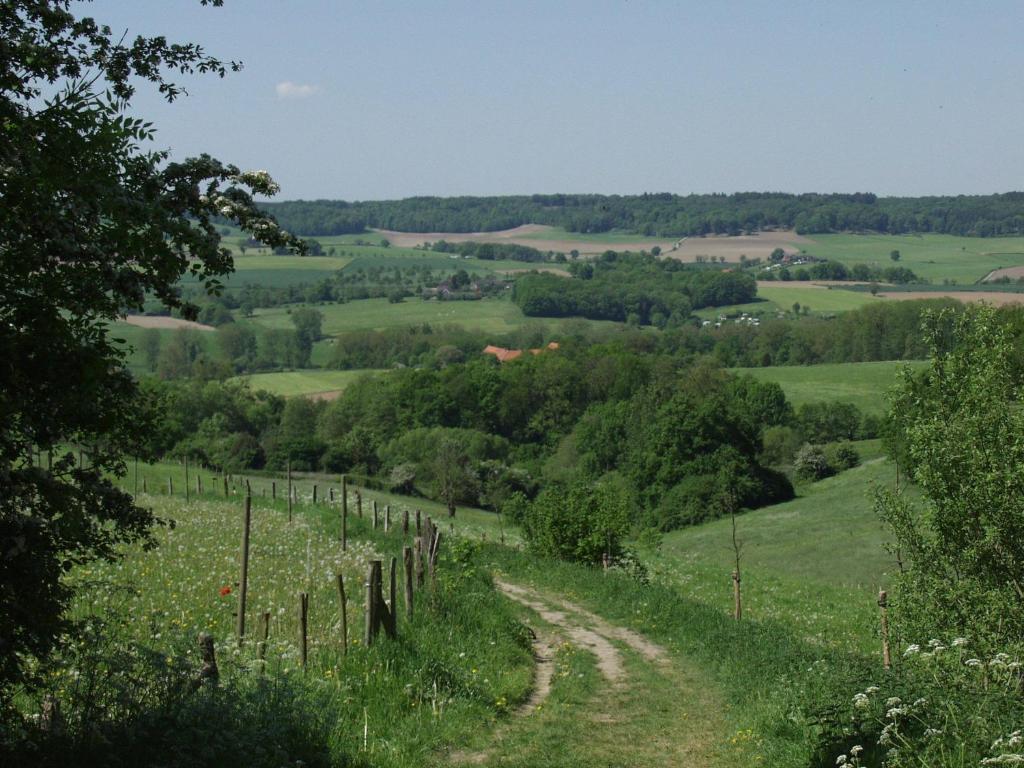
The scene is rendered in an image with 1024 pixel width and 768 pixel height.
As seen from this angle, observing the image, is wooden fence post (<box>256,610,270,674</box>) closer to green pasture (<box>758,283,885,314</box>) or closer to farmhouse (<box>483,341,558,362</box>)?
farmhouse (<box>483,341,558,362</box>)

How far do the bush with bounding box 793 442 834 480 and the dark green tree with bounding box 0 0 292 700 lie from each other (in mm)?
84532

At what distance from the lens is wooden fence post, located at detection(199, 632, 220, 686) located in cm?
996

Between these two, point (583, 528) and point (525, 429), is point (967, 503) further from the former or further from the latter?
point (525, 429)

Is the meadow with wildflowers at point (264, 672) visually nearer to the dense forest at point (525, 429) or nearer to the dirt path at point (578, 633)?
the dirt path at point (578, 633)

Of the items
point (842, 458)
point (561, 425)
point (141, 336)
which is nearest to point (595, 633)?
point (842, 458)

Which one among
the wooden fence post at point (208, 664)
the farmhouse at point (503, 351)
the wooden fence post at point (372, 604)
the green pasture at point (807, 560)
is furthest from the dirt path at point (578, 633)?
the farmhouse at point (503, 351)

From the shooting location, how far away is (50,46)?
8.42 m

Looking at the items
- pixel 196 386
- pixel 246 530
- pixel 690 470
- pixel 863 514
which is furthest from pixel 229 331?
pixel 246 530

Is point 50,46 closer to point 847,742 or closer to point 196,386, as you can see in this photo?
point 847,742

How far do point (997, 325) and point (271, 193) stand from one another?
1330 cm

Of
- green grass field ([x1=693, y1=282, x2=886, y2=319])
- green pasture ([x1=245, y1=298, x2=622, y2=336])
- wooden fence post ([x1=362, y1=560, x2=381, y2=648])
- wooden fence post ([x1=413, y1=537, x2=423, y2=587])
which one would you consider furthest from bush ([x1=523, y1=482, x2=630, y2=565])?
green grass field ([x1=693, y1=282, x2=886, y2=319])

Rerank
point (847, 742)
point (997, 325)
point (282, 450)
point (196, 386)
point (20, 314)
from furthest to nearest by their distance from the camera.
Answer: point (196, 386) < point (282, 450) < point (997, 325) < point (847, 742) < point (20, 314)

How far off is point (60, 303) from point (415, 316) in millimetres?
172456

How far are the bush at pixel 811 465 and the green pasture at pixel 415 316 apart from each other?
81541mm
